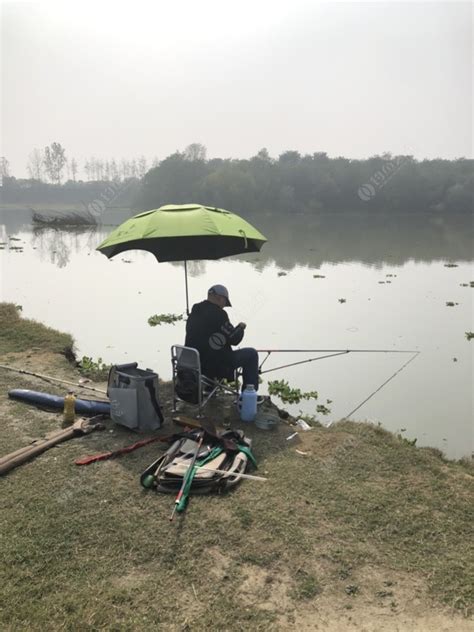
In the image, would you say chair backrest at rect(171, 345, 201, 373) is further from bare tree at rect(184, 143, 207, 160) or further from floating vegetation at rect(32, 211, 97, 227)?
bare tree at rect(184, 143, 207, 160)

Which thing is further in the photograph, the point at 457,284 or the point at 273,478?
the point at 457,284

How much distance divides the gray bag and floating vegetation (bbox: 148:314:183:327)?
5.61m

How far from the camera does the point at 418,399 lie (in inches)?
253

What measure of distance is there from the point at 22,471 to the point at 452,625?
3.36 metres

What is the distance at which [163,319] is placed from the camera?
34.6 ft

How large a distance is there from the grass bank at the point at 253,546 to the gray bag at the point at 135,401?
36 centimetres

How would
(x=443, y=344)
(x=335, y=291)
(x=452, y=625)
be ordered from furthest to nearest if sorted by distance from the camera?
(x=335, y=291), (x=443, y=344), (x=452, y=625)

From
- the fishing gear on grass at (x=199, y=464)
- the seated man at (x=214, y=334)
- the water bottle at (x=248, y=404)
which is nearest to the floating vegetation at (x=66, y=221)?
the seated man at (x=214, y=334)

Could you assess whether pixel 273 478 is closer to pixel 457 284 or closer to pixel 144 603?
pixel 144 603

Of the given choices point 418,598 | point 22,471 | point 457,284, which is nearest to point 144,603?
point 418,598

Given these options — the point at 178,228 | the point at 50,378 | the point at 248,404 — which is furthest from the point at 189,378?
the point at 50,378

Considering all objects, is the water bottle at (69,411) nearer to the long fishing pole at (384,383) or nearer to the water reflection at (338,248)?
the long fishing pole at (384,383)

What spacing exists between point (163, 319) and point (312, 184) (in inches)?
2401
